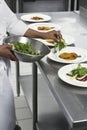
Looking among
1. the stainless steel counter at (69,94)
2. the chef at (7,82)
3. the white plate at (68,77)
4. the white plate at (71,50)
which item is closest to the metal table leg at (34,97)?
the stainless steel counter at (69,94)

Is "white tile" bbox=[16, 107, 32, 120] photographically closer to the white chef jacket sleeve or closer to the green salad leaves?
the white chef jacket sleeve

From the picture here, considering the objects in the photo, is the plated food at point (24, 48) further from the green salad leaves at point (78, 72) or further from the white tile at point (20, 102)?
the white tile at point (20, 102)

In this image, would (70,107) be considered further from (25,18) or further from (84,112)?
(25,18)

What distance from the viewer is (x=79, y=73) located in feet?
3.05

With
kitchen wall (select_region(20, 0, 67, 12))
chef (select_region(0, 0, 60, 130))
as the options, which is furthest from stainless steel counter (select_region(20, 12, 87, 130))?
kitchen wall (select_region(20, 0, 67, 12))

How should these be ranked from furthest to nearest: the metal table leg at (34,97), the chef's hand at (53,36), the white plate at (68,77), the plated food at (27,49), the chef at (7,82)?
the metal table leg at (34,97) → the chef's hand at (53,36) → the chef at (7,82) → the plated food at (27,49) → the white plate at (68,77)

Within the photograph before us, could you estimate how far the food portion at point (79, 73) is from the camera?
3.01ft

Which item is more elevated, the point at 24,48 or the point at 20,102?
the point at 24,48

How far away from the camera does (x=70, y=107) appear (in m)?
0.80

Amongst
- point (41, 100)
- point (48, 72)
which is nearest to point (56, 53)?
point (48, 72)

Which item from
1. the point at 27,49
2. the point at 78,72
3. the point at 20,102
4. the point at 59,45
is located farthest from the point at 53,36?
the point at 20,102

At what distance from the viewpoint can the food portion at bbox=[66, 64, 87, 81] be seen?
0.92 metres

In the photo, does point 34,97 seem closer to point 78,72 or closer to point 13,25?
point 13,25

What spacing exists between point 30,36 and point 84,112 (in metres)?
0.62
